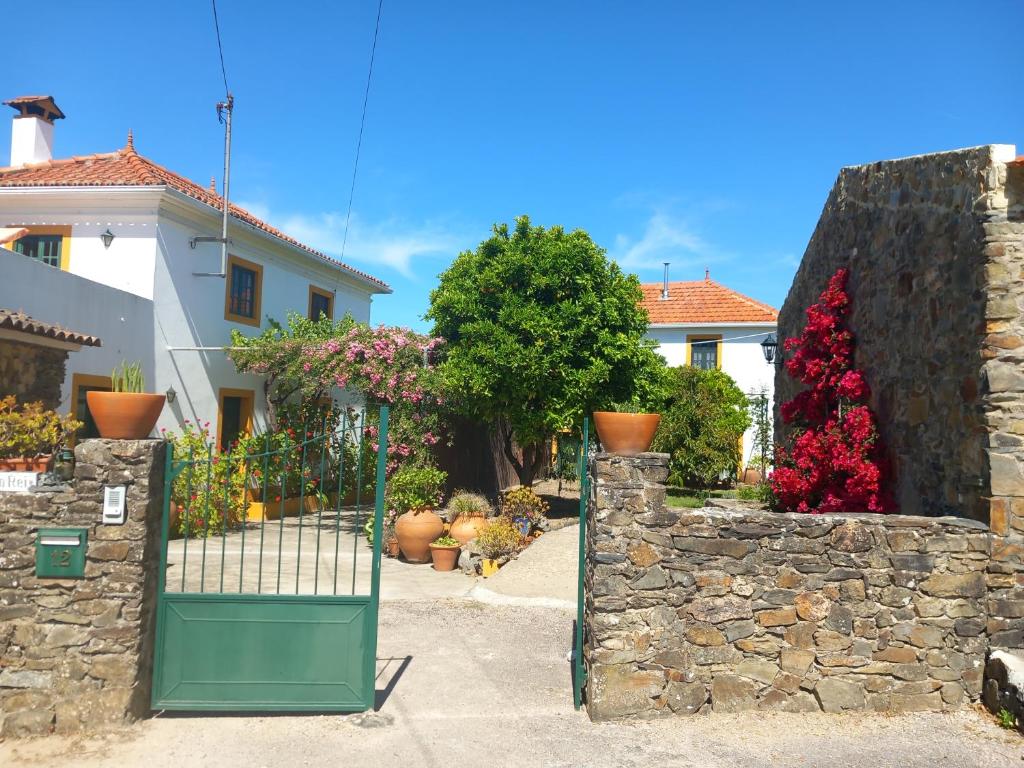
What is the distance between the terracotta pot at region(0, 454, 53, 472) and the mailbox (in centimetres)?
119

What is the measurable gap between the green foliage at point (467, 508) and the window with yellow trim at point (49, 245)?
8.05m

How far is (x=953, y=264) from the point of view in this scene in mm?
6125

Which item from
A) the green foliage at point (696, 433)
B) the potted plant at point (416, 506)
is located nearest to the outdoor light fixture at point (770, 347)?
the green foliage at point (696, 433)

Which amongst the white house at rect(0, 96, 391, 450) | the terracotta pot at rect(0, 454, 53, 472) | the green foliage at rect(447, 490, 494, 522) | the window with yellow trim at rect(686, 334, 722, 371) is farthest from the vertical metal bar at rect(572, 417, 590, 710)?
the window with yellow trim at rect(686, 334, 722, 371)

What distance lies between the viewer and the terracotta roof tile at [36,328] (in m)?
8.88

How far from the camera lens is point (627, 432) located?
546 centimetres

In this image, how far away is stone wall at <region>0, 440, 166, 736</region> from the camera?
4934 mm

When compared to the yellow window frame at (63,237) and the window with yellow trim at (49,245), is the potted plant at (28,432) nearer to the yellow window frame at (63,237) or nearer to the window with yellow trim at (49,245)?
the yellow window frame at (63,237)

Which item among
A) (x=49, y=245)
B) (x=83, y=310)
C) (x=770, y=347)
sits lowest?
(x=770, y=347)

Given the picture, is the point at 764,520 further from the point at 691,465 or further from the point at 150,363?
the point at 691,465

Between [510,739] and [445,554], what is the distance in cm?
551

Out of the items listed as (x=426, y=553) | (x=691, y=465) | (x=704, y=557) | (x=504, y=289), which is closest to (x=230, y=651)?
(x=704, y=557)

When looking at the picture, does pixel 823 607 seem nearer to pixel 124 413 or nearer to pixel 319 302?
pixel 124 413

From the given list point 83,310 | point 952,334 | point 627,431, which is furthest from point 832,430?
point 83,310
